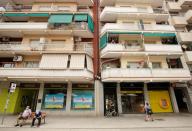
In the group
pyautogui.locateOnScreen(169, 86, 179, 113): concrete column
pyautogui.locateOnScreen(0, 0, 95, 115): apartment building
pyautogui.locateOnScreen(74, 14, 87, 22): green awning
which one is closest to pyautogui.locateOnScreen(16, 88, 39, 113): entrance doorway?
pyautogui.locateOnScreen(0, 0, 95, 115): apartment building

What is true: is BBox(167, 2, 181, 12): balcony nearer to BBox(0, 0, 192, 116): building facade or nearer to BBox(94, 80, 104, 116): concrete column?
BBox(0, 0, 192, 116): building facade

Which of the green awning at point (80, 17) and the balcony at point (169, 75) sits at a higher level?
the green awning at point (80, 17)

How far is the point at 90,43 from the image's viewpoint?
19406 mm

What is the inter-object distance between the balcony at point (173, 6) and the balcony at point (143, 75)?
12936 mm

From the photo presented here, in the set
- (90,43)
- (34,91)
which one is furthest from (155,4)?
(34,91)

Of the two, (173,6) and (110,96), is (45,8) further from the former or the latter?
(173,6)

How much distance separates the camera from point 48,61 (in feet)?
53.0

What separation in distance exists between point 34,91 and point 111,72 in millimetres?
10132

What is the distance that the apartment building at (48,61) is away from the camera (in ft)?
51.6

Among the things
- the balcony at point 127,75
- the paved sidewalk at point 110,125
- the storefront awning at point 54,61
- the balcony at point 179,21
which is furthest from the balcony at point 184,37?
the storefront awning at point 54,61

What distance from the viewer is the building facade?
16172mm

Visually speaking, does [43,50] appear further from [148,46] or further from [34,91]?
[148,46]

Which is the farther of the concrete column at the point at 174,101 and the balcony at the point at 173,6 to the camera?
the balcony at the point at 173,6

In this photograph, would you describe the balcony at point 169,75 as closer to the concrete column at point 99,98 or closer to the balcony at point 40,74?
the concrete column at point 99,98
